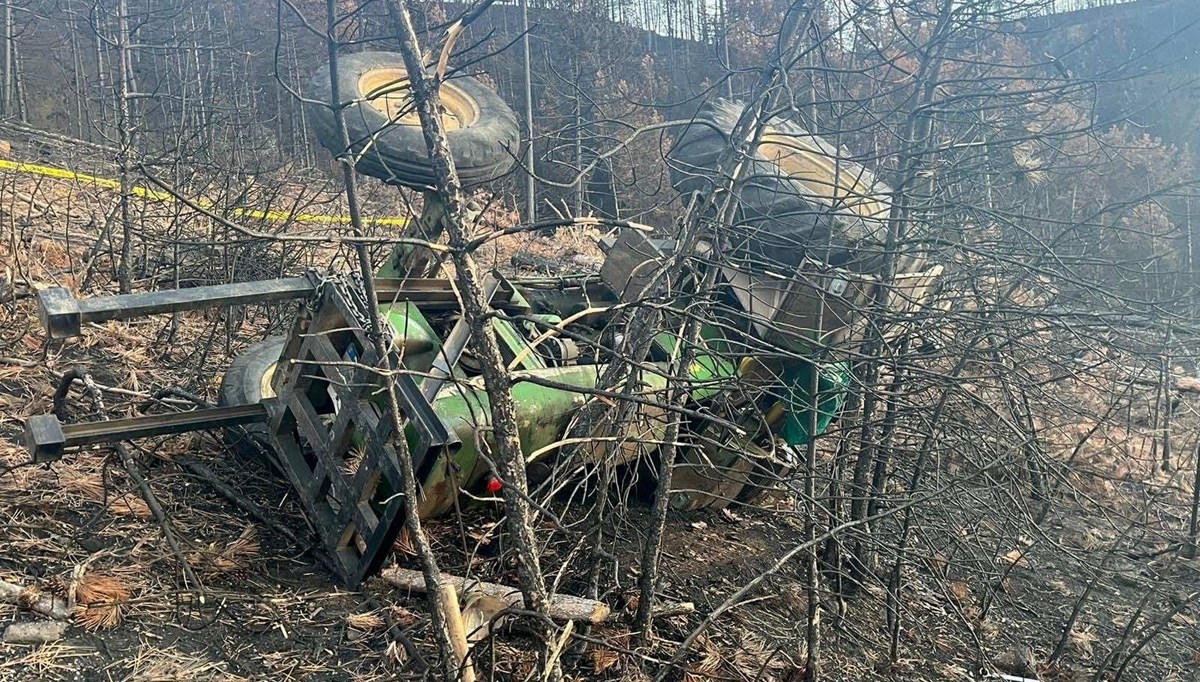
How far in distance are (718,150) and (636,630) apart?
2.64 meters

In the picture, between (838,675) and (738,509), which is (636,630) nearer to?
(838,675)

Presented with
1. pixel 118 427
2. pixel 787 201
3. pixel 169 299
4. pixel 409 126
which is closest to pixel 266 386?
pixel 118 427

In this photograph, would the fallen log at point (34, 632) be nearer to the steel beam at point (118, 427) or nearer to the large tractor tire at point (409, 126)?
the steel beam at point (118, 427)

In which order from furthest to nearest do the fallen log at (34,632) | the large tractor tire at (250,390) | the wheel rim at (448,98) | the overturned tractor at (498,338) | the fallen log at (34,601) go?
the wheel rim at (448,98) → the large tractor tire at (250,390) → the overturned tractor at (498,338) → the fallen log at (34,601) → the fallen log at (34,632)

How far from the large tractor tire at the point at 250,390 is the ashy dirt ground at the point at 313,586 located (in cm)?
10

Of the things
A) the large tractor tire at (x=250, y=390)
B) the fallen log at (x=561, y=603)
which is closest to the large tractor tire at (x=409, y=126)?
the large tractor tire at (x=250, y=390)

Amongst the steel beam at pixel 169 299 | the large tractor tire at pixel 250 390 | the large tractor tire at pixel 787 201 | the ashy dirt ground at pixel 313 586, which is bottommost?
the ashy dirt ground at pixel 313 586

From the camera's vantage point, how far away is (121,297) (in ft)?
11.1

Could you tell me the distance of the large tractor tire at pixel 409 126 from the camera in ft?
15.2

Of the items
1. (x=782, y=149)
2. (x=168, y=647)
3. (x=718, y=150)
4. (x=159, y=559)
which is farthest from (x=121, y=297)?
(x=782, y=149)

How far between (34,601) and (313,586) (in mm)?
1002

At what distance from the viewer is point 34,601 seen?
310 centimetres

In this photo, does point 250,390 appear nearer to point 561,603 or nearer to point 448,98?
point 561,603

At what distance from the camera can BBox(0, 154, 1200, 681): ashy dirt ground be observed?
10.4ft
